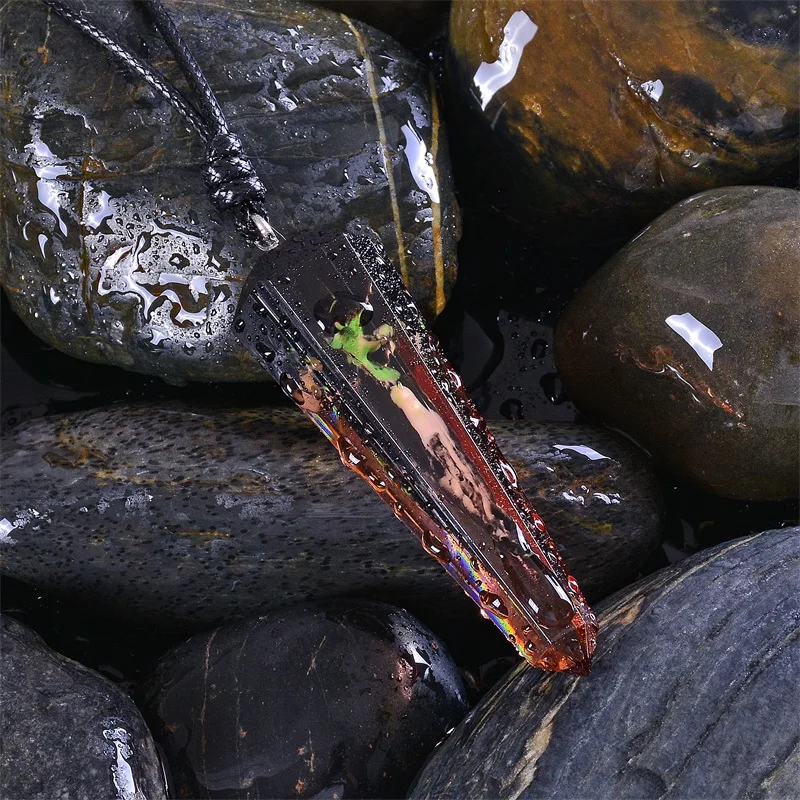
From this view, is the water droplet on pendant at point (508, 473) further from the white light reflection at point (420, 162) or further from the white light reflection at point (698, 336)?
the white light reflection at point (420, 162)

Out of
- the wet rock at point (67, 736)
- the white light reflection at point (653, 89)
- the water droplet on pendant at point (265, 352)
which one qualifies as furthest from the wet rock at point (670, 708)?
the white light reflection at point (653, 89)

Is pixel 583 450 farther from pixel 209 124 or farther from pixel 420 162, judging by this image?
pixel 209 124

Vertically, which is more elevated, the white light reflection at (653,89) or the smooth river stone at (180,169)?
the smooth river stone at (180,169)

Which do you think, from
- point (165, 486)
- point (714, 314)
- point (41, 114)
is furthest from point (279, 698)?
point (41, 114)

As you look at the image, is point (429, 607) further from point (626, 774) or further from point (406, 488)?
point (626, 774)

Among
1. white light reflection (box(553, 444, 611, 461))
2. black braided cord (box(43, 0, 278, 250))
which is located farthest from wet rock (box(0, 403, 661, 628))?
black braided cord (box(43, 0, 278, 250))

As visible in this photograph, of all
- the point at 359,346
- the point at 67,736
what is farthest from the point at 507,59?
the point at 67,736
